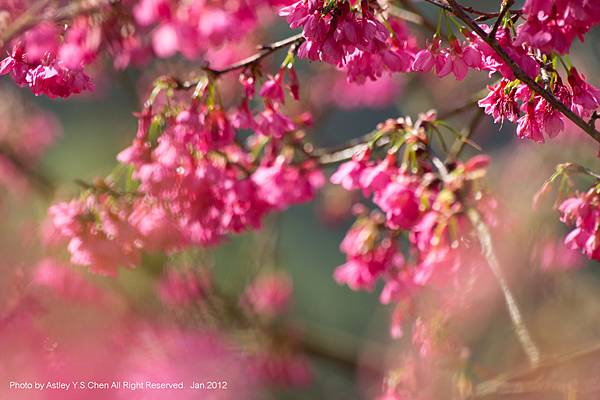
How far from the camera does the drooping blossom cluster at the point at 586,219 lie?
4.39 ft

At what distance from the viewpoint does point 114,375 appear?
80.3 inches

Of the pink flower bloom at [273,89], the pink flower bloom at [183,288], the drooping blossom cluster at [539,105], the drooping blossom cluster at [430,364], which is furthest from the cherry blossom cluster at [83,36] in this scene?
the pink flower bloom at [183,288]

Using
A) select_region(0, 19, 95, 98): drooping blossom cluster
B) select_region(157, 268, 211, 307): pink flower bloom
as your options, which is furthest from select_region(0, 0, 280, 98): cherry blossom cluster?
select_region(157, 268, 211, 307): pink flower bloom

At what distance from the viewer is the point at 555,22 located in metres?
1.08

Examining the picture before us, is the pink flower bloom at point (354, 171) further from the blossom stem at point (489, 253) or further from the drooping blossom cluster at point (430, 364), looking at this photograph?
the drooping blossom cluster at point (430, 364)

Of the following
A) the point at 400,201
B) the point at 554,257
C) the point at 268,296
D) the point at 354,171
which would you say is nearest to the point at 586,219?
the point at 400,201

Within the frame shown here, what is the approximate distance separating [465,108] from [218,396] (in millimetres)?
842

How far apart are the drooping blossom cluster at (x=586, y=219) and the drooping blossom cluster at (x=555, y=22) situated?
0.33 meters

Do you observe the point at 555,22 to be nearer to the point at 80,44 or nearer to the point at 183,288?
the point at 80,44

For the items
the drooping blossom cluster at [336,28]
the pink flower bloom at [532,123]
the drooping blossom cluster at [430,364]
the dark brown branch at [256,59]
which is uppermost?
the dark brown branch at [256,59]

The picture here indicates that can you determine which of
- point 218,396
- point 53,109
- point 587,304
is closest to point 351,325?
point 587,304

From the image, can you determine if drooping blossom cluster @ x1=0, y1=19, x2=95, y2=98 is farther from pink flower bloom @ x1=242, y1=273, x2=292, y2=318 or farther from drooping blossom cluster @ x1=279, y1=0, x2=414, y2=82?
pink flower bloom @ x1=242, y1=273, x2=292, y2=318

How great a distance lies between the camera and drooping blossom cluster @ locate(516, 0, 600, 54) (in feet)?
3.42

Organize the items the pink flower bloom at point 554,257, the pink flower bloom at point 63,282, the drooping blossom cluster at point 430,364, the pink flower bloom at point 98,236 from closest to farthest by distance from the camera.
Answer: the pink flower bloom at point 98,236
the drooping blossom cluster at point 430,364
the pink flower bloom at point 63,282
the pink flower bloom at point 554,257
